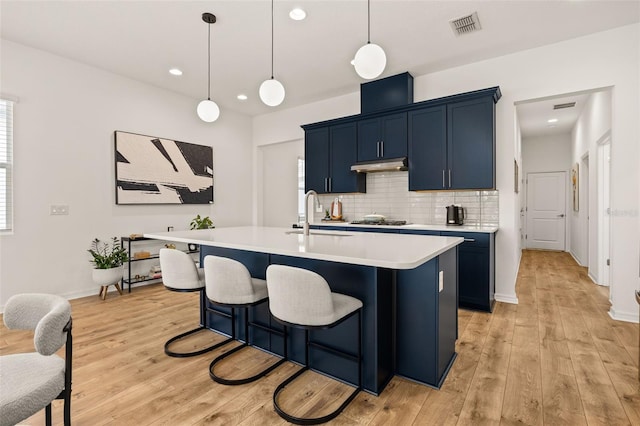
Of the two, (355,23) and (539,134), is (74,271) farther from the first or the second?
(539,134)

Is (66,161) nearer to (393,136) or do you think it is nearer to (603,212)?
(393,136)

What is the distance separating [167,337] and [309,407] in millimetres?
1656

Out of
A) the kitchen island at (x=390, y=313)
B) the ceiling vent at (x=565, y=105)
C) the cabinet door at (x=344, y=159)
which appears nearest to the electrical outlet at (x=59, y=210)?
the kitchen island at (x=390, y=313)

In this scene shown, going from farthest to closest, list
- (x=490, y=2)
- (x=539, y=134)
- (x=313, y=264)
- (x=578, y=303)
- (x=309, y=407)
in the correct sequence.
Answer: (x=539, y=134), (x=578, y=303), (x=490, y=2), (x=313, y=264), (x=309, y=407)

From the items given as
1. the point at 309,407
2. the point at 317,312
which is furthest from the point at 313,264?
the point at 309,407

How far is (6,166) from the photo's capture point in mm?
3576

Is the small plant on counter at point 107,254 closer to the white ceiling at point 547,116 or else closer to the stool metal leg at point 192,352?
the stool metal leg at point 192,352

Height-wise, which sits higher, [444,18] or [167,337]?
[444,18]

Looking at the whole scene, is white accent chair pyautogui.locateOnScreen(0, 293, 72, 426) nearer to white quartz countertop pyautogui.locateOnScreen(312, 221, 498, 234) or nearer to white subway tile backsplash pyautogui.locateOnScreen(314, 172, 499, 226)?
white quartz countertop pyautogui.locateOnScreen(312, 221, 498, 234)

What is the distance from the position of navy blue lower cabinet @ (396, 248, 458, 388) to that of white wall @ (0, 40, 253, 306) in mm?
4107

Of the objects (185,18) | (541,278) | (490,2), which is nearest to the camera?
(490,2)

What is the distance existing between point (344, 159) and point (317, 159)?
527 millimetres

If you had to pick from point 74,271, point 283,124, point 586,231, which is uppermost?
point 283,124

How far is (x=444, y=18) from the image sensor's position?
309 cm
